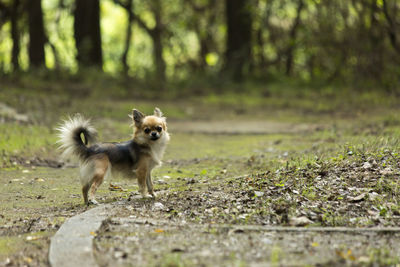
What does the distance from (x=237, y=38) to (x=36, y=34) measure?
822 cm

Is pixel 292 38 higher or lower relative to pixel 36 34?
lower

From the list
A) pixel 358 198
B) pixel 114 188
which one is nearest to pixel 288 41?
pixel 114 188

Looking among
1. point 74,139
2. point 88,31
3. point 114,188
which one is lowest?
point 114,188

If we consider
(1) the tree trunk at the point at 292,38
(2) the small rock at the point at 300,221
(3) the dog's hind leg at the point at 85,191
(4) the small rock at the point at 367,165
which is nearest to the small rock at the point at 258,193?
(2) the small rock at the point at 300,221

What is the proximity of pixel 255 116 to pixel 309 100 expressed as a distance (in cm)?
357

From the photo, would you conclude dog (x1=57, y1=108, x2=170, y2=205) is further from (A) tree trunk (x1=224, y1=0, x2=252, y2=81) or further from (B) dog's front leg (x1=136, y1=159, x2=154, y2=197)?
(A) tree trunk (x1=224, y1=0, x2=252, y2=81)

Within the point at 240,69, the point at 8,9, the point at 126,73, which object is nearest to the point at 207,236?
the point at 126,73

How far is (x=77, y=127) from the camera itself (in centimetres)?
677

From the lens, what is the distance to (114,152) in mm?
6883

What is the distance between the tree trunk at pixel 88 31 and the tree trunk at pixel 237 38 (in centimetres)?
542

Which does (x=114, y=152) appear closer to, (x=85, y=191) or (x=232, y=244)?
(x=85, y=191)

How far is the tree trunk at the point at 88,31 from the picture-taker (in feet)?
72.3

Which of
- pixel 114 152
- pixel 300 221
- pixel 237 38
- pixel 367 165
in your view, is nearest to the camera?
pixel 300 221

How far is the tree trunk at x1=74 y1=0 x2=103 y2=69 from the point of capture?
72.3 feet
